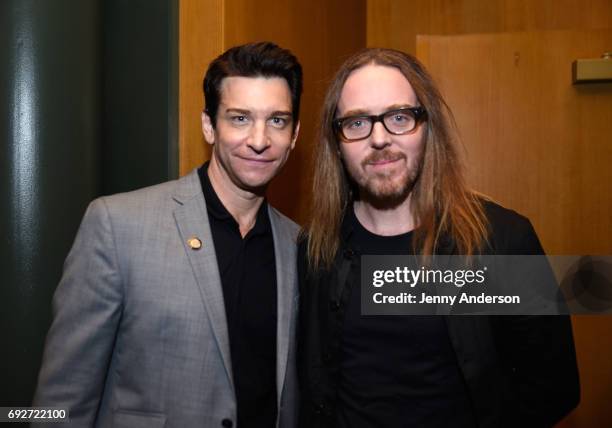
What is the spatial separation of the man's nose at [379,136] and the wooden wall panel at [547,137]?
1.36m

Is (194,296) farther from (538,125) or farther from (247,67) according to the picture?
(538,125)

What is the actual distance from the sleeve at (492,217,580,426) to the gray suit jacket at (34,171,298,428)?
0.84 meters

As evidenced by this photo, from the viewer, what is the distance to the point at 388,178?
5.30 feet

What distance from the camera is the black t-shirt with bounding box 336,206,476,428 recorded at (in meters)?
1.49

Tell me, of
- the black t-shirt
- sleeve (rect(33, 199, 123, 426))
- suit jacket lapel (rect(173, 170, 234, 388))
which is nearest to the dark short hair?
suit jacket lapel (rect(173, 170, 234, 388))

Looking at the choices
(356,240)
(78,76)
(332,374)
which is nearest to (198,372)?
(332,374)

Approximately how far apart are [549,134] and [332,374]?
1.90m

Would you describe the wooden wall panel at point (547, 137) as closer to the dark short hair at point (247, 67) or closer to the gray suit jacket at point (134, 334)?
the dark short hair at point (247, 67)

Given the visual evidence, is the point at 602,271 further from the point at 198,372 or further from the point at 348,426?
the point at 198,372

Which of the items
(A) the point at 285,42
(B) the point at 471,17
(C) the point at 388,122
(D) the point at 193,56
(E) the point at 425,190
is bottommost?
(E) the point at 425,190

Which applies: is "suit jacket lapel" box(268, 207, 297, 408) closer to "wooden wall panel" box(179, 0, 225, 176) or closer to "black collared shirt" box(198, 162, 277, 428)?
"black collared shirt" box(198, 162, 277, 428)

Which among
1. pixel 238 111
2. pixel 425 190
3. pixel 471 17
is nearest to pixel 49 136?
pixel 238 111

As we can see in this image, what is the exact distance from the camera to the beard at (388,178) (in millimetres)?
1616

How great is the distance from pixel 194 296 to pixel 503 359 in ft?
3.09
